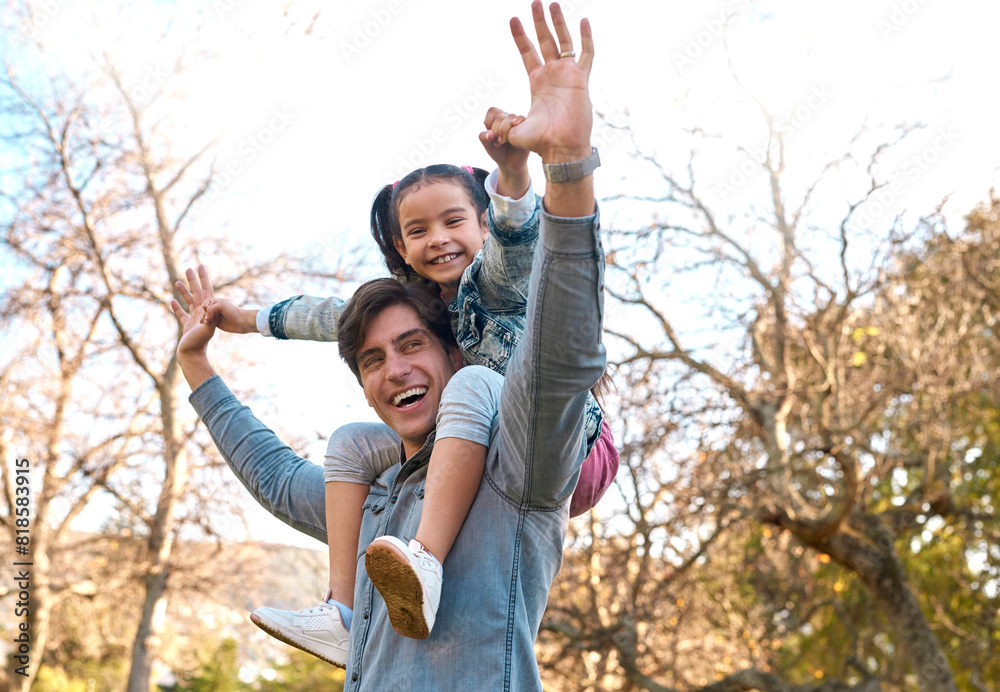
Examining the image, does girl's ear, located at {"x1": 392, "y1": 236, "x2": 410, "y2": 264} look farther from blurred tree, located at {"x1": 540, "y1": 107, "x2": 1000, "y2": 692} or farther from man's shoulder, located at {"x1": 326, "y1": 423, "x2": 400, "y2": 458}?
blurred tree, located at {"x1": 540, "y1": 107, "x2": 1000, "y2": 692}

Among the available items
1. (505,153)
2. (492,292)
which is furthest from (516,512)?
(505,153)

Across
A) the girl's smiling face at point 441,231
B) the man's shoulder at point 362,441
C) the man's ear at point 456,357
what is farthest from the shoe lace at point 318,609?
the girl's smiling face at point 441,231

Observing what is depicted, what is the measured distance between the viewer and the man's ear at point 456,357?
1.96 metres

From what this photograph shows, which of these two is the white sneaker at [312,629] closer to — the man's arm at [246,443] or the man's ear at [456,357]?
the man's arm at [246,443]

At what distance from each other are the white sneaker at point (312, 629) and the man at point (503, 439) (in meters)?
0.22

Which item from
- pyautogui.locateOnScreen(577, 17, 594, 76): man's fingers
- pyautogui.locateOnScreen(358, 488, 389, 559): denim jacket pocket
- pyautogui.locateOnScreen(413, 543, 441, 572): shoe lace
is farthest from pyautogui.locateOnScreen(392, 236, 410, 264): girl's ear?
pyautogui.locateOnScreen(577, 17, 594, 76): man's fingers

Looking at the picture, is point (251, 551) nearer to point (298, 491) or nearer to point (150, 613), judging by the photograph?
point (150, 613)

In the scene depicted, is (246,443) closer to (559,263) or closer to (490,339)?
(490,339)

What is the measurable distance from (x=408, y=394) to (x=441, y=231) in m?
0.51

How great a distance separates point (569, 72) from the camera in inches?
48.9

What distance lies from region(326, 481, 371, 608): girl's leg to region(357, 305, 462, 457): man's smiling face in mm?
176

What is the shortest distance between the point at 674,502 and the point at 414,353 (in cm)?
628

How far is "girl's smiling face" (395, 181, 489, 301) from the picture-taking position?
2111 mm

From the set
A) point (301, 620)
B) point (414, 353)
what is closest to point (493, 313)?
point (414, 353)
